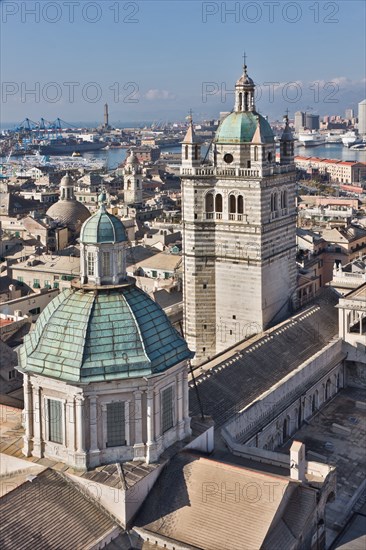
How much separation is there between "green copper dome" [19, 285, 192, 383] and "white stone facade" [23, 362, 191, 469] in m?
0.30

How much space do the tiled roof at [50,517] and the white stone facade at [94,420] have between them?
93 centimetres

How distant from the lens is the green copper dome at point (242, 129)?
39375 mm

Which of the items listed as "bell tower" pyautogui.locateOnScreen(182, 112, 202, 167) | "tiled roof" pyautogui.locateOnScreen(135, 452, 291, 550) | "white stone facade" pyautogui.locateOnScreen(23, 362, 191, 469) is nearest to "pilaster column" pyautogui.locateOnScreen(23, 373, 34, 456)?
"white stone facade" pyautogui.locateOnScreen(23, 362, 191, 469)

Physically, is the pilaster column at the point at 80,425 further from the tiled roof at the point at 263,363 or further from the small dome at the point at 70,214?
the small dome at the point at 70,214

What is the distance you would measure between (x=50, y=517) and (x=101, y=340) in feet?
15.5

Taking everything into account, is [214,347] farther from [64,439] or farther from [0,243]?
[0,243]

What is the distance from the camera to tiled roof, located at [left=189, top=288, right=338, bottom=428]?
30047 millimetres

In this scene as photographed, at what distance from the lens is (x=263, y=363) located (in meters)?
34.6

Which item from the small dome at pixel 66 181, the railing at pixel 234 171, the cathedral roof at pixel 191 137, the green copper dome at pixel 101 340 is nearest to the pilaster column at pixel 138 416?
the green copper dome at pixel 101 340

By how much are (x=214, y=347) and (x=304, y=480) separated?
765 inches

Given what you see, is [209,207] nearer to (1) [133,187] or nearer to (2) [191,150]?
(2) [191,150]

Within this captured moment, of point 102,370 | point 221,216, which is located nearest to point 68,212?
point 221,216

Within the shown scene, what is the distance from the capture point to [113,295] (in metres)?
22.4

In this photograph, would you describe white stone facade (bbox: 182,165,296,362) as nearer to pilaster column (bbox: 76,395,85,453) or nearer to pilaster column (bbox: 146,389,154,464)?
pilaster column (bbox: 146,389,154,464)
